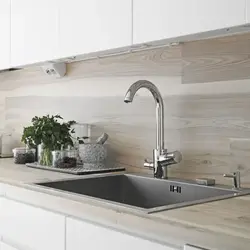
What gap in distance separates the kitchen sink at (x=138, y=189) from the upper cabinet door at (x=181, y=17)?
0.62 meters

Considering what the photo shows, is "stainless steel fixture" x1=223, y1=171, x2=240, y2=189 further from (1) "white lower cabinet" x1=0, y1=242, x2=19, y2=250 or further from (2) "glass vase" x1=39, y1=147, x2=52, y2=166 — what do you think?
(2) "glass vase" x1=39, y1=147, x2=52, y2=166

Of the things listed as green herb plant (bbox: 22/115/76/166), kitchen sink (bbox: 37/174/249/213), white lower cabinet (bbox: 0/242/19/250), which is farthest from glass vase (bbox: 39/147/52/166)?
white lower cabinet (bbox: 0/242/19/250)

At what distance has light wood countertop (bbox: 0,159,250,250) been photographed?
1.19 metres

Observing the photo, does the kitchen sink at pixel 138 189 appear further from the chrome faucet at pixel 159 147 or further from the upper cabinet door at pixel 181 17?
the upper cabinet door at pixel 181 17

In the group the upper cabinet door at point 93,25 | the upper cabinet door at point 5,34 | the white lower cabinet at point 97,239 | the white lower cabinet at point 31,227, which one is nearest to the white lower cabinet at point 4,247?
the white lower cabinet at point 31,227

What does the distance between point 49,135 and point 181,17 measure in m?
1.11

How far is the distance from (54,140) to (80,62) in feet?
1.60

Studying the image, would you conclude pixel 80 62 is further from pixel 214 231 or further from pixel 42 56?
pixel 214 231

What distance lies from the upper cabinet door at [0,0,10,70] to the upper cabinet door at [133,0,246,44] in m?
1.08

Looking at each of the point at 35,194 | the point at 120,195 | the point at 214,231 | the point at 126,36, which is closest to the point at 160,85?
the point at 126,36

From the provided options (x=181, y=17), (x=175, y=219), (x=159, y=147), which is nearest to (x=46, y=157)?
(x=159, y=147)

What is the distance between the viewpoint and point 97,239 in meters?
1.55

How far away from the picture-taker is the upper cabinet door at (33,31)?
2340 millimetres

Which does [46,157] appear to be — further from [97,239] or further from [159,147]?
[97,239]
